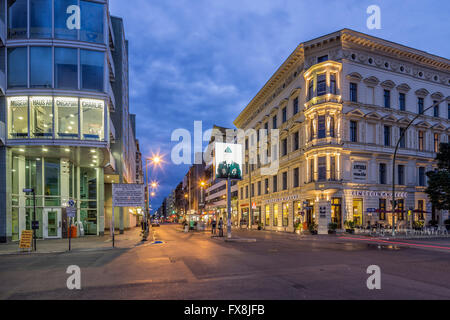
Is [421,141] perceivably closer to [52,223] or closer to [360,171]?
[360,171]

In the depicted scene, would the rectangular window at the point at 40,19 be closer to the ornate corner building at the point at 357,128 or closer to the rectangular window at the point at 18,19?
the rectangular window at the point at 18,19

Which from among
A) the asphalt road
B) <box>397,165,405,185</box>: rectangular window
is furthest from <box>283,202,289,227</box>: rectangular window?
the asphalt road

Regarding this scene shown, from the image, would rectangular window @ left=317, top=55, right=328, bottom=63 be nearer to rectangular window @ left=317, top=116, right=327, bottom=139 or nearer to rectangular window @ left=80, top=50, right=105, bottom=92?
rectangular window @ left=317, top=116, right=327, bottom=139

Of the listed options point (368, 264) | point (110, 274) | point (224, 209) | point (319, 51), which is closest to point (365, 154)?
point (319, 51)

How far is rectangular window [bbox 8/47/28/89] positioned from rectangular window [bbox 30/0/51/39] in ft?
5.34

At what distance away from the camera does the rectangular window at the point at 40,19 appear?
23781 mm

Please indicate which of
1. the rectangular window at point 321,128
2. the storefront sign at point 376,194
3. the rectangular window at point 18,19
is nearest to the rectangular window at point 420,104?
the storefront sign at point 376,194

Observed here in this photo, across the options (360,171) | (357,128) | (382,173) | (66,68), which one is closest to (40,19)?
(66,68)

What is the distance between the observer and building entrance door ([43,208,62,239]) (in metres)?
26.7

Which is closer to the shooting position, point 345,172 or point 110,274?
point 110,274

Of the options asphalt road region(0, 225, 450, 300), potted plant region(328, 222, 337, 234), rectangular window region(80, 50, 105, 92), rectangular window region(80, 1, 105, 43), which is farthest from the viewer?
potted plant region(328, 222, 337, 234)

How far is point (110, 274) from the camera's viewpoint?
10656mm
